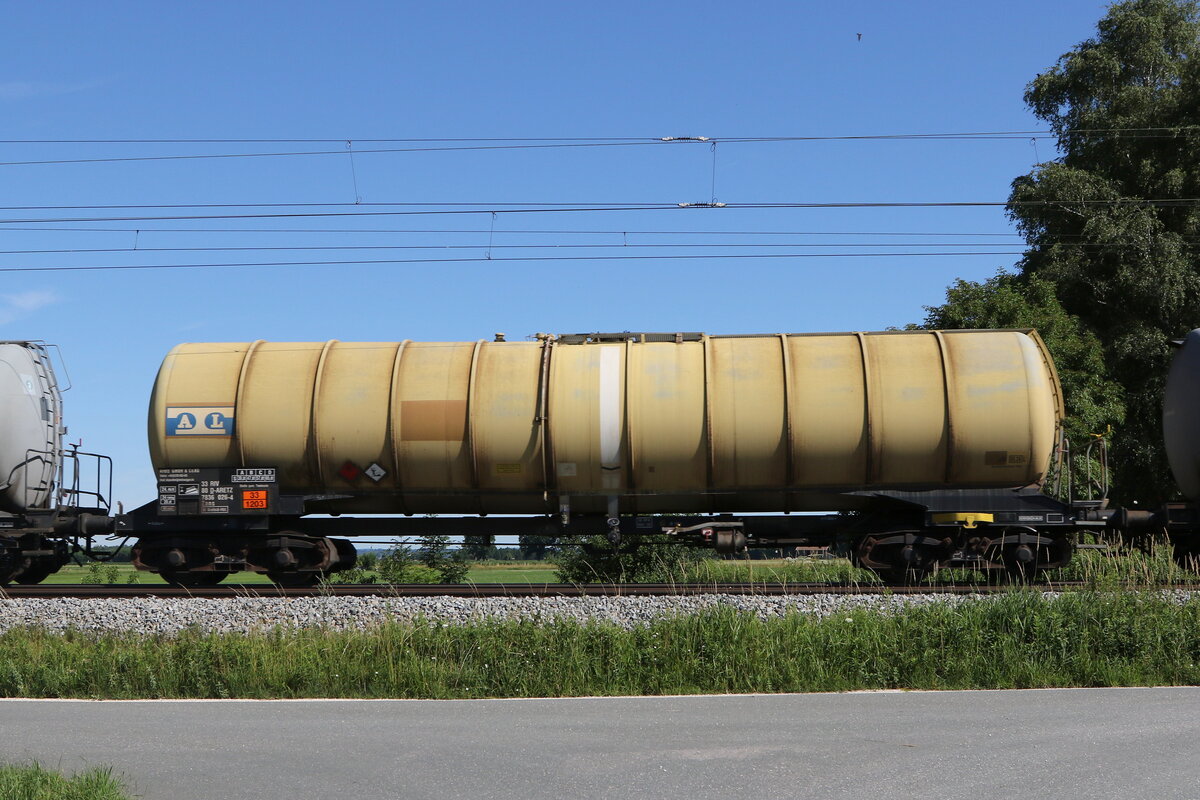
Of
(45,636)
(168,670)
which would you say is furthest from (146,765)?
(45,636)

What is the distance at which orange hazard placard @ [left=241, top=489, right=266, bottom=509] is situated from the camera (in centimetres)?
1555

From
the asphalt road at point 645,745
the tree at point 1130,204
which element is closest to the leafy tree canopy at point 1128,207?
the tree at point 1130,204

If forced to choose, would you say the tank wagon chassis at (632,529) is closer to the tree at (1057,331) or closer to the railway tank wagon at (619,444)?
the railway tank wagon at (619,444)

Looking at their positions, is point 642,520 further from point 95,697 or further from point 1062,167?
point 1062,167

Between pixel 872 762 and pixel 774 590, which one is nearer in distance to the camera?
pixel 872 762

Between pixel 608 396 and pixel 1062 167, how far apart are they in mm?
24506

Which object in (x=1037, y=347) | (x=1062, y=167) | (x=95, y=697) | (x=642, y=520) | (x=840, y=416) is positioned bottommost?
(x=95, y=697)

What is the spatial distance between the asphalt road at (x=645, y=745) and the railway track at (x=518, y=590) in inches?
163

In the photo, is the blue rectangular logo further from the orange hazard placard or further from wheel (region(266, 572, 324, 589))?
wheel (region(266, 572, 324, 589))

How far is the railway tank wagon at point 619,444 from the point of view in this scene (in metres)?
15.0

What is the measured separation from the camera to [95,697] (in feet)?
32.9

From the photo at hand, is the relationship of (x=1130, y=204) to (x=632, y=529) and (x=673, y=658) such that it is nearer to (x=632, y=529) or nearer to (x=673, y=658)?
(x=632, y=529)

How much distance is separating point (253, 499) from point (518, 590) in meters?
4.34

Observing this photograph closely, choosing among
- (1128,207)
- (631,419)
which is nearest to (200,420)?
(631,419)
